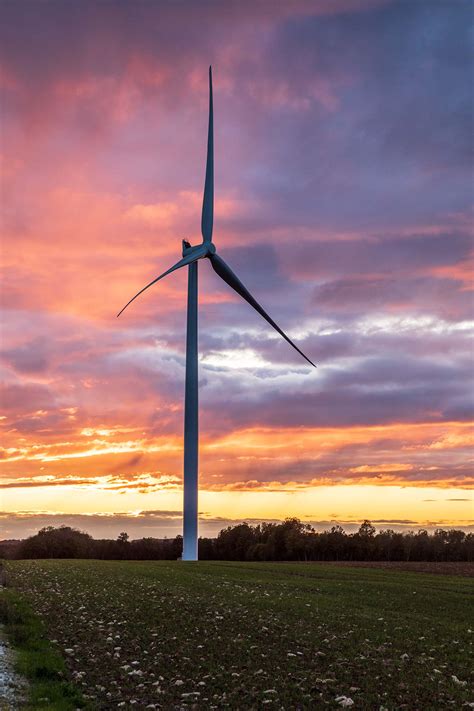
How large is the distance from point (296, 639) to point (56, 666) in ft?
23.5

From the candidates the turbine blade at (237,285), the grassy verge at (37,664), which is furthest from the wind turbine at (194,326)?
the grassy verge at (37,664)

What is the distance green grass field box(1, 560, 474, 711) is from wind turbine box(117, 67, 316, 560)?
879 inches

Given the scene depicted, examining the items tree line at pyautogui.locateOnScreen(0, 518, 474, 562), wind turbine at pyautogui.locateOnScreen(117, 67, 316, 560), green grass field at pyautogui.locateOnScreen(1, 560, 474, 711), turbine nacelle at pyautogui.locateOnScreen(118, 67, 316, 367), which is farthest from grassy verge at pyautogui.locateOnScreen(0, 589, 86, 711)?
tree line at pyautogui.locateOnScreen(0, 518, 474, 562)

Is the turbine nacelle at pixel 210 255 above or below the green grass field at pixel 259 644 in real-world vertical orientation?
above

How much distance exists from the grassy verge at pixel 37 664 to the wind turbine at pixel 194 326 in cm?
3248

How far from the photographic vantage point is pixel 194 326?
61312mm

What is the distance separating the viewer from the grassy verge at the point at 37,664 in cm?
1434

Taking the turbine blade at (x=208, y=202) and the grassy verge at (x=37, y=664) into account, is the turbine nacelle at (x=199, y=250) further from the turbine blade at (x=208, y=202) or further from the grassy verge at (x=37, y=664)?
the grassy verge at (x=37, y=664)

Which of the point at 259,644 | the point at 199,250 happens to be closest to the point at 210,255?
the point at 199,250

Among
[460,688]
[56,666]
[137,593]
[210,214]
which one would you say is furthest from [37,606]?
[210,214]

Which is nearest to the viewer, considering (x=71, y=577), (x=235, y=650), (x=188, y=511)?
(x=235, y=650)

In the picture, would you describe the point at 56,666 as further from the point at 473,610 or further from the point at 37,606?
the point at 473,610

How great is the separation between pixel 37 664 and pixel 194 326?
45.5 metres

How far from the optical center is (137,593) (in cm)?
3148
